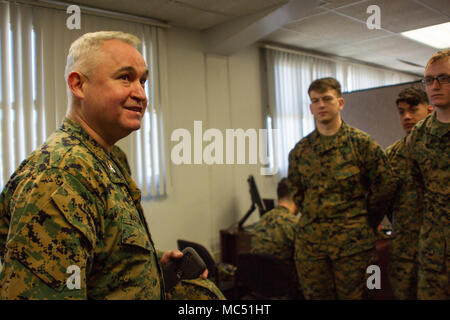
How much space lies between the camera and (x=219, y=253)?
412 centimetres

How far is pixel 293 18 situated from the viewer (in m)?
3.39

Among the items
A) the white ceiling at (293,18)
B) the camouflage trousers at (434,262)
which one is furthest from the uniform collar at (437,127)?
the white ceiling at (293,18)

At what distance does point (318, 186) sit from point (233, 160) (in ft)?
7.42

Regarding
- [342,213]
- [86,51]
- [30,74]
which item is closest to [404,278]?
[342,213]

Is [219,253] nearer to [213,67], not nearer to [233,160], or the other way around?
[233,160]

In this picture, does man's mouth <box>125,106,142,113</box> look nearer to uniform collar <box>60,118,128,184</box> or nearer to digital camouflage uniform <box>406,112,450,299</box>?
Result: uniform collar <box>60,118,128,184</box>

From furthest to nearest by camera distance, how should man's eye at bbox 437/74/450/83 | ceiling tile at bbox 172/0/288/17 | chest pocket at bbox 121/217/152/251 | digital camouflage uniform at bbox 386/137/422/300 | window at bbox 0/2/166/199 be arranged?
ceiling tile at bbox 172/0/288/17
window at bbox 0/2/166/199
digital camouflage uniform at bbox 386/137/422/300
man's eye at bbox 437/74/450/83
chest pocket at bbox 121/217/152/251

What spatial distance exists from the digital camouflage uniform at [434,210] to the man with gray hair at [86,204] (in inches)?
54.7

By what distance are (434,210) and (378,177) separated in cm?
36

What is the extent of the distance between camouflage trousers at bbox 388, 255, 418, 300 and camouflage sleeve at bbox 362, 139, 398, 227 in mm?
326

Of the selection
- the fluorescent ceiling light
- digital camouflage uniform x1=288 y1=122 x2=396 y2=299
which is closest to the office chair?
digital camouflage uniform x1=288 y1=122 x2=396 y2=299

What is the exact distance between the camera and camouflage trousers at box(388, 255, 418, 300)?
1.98 metres

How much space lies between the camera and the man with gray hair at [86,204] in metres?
0.70

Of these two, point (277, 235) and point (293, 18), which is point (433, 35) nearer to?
point (293, 18)
